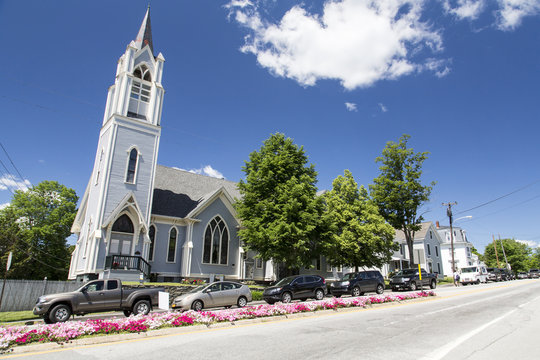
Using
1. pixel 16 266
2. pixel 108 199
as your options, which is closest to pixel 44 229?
pixel 16 266

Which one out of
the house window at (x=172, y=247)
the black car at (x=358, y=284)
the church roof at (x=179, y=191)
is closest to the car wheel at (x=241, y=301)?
the black car at (x=358, y=284)

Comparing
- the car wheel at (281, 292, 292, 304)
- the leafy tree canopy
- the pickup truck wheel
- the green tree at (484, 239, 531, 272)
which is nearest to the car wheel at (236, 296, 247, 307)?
the car wheel at (281, 292, 292, 304)

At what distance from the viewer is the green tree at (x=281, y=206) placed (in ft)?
78.2

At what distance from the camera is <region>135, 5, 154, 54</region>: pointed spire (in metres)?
28.1

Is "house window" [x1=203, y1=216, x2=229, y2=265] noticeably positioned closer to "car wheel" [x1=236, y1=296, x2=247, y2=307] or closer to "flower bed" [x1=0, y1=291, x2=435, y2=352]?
"car wheel" [x1=236, y1=296, x2=247, y2=307]

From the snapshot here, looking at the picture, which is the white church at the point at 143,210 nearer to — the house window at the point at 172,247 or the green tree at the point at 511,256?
the house window at the point at 172,247

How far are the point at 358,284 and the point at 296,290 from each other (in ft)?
18.0

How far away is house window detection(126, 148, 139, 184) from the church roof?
2.90 m

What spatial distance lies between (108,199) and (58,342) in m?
16.5

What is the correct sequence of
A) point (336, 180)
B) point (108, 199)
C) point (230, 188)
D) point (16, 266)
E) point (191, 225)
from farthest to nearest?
point (16, 266) < point (230, 188) < point (336, 180) < point (191, 225) < point (108, 199)

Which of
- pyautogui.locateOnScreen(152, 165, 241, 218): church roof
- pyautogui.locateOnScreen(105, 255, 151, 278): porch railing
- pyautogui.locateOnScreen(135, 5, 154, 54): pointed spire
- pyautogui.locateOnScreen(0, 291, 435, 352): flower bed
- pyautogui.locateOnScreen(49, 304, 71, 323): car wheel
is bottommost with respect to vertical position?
pyautogui.locateOnScreen(49, 304, 71, 323): car wheel

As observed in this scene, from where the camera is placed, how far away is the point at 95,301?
1387cm

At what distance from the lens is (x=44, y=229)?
40.9 metres

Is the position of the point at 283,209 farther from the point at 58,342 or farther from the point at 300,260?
the point at 58,342
